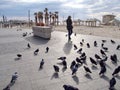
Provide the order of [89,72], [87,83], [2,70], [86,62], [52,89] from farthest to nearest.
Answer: [86,62] → [2,70] → [89,72] → [87,83] → [52,89]

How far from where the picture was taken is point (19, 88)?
16.0ft

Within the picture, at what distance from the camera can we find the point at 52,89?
478cm

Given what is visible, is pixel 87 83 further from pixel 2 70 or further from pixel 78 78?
pixel 2 70

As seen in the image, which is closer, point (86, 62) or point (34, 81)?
point (34, 81)

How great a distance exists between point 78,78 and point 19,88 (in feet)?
6.21

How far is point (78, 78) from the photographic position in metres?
5.63

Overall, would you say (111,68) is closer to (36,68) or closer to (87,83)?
(87,83)

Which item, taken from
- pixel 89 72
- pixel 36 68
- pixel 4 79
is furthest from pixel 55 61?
pixel 4 79

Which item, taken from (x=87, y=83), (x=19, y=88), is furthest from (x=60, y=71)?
(x=19, y=88)

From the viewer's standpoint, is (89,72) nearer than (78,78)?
No

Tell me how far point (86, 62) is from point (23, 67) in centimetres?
269

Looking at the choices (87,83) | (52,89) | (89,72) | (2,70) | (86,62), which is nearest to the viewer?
(52,89)

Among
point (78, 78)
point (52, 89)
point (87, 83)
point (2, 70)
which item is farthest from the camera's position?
point (2, 70)

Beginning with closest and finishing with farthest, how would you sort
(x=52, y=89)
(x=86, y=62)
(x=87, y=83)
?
(x=52, y=89), (x=87, y=83), (x=86, y=62)
